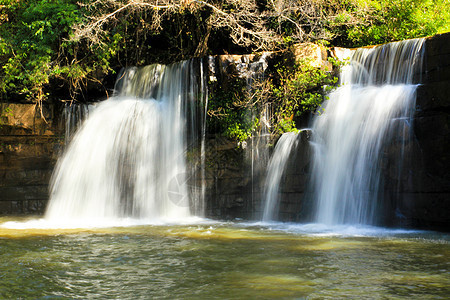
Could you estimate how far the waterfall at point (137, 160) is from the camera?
12.2 metres

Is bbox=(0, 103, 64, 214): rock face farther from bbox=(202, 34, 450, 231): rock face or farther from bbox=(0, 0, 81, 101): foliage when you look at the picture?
bbox=(202, 34, 450, 231): rock face

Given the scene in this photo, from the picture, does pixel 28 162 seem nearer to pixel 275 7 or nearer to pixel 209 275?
pixel 275 7

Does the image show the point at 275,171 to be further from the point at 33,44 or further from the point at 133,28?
the point at 33,44

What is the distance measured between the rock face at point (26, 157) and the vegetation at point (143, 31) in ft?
2.19

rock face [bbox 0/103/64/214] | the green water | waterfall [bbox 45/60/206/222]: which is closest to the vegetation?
rock face [bbox 0/103/64/214]

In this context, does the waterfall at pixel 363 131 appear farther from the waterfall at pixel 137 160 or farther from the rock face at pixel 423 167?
the waterfall at pixel 137 160

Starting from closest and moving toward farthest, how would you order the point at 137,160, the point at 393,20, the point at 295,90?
the point at 295,90
the point at 137,160
the point at 393,20

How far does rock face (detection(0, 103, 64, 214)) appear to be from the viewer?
13398 millimetres

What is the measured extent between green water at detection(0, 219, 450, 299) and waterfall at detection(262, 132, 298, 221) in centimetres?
263

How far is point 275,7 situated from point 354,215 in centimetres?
694

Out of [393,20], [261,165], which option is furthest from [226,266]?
[393,20]

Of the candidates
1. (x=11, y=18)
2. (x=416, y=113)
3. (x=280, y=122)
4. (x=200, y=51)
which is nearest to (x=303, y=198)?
(x=280, y=122)

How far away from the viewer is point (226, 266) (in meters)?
5.59

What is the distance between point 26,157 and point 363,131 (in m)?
9.39
